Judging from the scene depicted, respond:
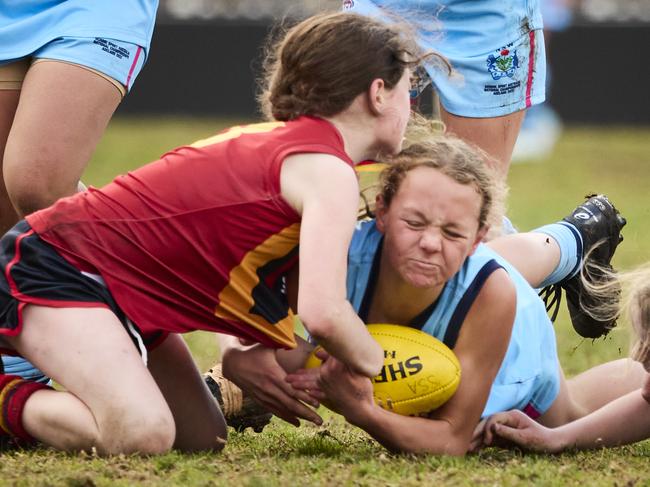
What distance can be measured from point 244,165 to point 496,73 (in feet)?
5.31

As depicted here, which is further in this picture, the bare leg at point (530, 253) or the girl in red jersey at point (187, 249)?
the bare leg at point (530, 253)

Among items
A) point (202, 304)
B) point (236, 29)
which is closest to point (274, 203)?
point (202, 304)

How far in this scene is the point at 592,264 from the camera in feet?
15.8

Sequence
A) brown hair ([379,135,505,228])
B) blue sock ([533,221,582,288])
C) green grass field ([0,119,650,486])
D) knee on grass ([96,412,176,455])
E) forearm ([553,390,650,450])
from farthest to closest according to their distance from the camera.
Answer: blue sock ([533,221,582,288])
forearm ([553,390,650,450])
brown hair ([379,135,505,228])
knee on grass ([96,412,176,455])
green grass field ([0,119,650,486])

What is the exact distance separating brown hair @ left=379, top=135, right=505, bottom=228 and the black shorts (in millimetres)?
862

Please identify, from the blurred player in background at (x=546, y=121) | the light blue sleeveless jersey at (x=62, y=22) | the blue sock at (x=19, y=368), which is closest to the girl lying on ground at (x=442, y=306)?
the blue sock at (x=19, y=368)

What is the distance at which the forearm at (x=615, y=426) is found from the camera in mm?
3797

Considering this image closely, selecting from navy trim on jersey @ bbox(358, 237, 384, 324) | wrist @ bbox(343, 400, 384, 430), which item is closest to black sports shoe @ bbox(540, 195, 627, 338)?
navy trim on jersey @ bbox(358, 237, 384, 324)

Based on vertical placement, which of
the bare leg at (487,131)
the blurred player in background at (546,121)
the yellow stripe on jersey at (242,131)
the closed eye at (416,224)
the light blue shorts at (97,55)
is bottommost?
the blurred player in background at (546,121)

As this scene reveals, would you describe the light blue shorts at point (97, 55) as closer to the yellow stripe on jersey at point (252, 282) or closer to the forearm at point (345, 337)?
the yellow stripe on jersey at point (252, 282)

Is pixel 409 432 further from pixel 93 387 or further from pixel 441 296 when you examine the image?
pixel 93 387

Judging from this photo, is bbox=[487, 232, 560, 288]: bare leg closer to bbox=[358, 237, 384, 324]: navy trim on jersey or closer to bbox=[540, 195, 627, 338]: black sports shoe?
bbox=[540, 195, 627, 338]: black sports shoe

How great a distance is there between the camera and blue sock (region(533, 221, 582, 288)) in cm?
466

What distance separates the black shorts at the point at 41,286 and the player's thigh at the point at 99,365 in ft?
0.09
